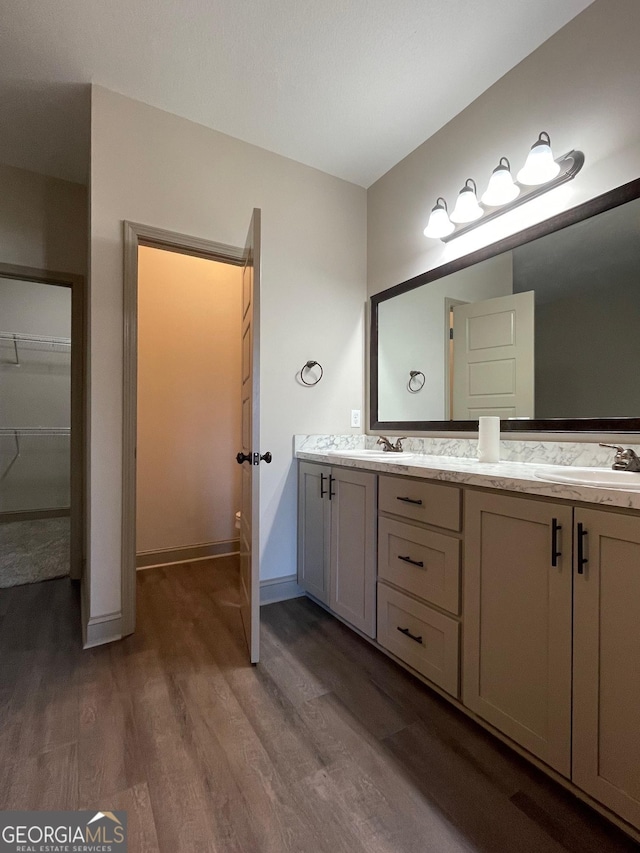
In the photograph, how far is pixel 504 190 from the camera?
176 centimetres

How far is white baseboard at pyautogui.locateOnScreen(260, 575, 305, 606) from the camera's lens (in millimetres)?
2361

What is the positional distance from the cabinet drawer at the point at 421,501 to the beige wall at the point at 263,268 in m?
0.89

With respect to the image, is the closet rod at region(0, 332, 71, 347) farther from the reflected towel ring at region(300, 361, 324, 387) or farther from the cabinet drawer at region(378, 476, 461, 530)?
the cabinet drawer at region(378, 476, 461, 530)

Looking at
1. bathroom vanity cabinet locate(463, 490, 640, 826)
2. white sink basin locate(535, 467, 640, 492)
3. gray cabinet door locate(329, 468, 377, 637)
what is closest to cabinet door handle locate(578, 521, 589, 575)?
bathroom vanity cabinet locate(463, 490, 640, 826)

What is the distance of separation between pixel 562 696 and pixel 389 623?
2.39ft

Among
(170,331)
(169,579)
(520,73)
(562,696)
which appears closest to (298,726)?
(562,696)

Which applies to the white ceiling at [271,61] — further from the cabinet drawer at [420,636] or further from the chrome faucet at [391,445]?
the cabinet drawer at [420,636]

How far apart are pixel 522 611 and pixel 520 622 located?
3 centimetres

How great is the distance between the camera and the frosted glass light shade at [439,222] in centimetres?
208

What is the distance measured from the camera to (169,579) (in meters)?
2.68

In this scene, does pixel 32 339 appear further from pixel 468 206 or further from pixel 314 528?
pixel 468 206

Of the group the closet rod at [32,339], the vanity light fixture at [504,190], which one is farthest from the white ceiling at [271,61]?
the closet rod at [32,339]

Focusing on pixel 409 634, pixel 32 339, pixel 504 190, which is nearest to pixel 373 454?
pixel 409 634

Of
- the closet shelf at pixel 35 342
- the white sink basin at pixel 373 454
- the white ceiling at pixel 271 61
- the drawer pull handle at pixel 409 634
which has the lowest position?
the drawer pull handle at pixel 409 634
